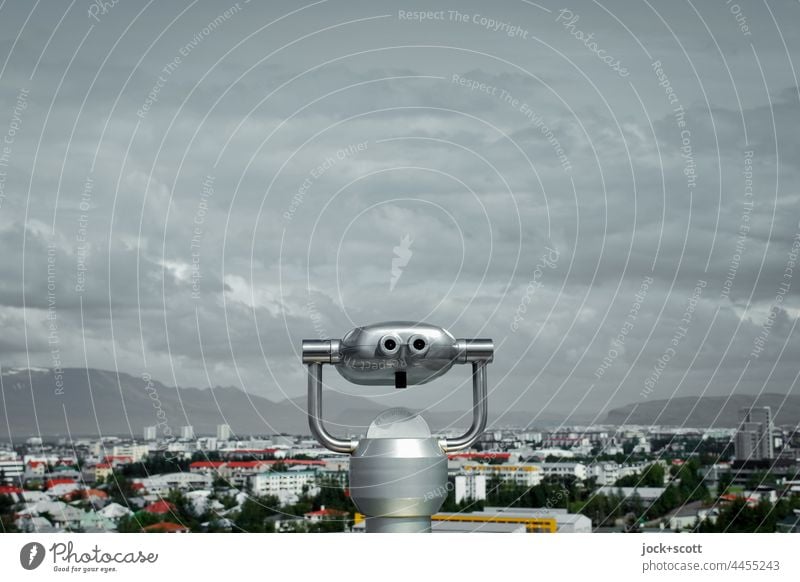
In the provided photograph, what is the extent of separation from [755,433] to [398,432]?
2.62m

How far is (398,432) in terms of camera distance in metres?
1.88

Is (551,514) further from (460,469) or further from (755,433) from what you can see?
(755,433)

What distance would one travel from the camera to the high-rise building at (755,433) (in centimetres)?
362

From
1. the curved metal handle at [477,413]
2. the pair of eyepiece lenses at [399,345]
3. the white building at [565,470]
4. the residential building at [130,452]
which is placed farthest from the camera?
the white building at [565,470]

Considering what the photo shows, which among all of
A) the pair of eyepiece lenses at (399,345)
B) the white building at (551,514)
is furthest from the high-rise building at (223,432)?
the pair of eyepiece lenses at (399,345)

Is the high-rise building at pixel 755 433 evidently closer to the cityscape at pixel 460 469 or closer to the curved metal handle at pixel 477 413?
the cityscape at pixel 460 469

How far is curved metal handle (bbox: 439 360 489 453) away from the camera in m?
1.92

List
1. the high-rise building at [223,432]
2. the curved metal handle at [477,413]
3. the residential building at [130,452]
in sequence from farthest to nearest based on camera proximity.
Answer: the residential building at [130,452]
the high-rise building at [223,432]
the curved metal handle at [477,413]

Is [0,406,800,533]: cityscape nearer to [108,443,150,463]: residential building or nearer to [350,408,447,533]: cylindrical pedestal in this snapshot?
[108,443,150,463]: residential building

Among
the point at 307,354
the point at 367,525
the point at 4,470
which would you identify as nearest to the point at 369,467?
the point at 367,525

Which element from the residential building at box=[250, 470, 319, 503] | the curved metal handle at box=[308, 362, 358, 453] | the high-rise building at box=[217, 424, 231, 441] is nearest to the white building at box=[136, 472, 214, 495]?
the residential building at box=[250, 470, 319, 503]
